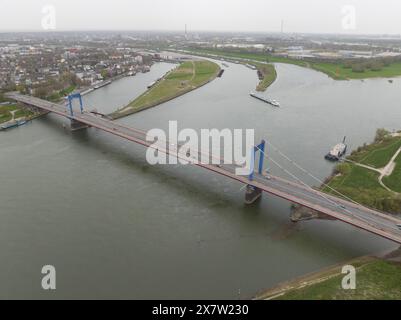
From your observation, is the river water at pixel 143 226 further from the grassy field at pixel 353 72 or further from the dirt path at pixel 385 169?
the grassy field at pixel 353 72

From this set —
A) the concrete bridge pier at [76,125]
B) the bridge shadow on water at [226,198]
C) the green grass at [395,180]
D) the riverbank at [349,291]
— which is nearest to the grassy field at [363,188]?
the green grass at [395,180]

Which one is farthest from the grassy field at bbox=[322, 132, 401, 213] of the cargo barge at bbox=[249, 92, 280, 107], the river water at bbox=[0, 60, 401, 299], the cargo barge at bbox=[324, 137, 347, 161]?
the cargo barge at bbox=[249, 92, 280, 107]

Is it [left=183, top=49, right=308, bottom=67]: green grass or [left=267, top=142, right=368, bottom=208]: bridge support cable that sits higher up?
[left=183, top=49, right=308, bottom=67]: green grass

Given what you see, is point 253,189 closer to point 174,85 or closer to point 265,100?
point 265,100

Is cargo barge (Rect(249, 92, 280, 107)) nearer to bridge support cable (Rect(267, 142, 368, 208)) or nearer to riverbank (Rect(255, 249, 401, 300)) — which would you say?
bridge support cable (Rect(267, 142, 368, 208))
